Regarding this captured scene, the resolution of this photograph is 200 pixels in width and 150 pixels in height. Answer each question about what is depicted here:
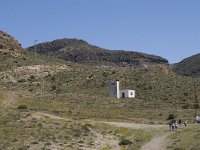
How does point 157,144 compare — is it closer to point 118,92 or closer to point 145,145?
point 145,145

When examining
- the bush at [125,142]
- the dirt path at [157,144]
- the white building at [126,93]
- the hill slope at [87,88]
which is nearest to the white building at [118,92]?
the white building at [126,93]

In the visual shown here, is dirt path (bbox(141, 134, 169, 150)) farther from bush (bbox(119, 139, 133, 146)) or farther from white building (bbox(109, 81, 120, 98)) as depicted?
white building (bbox(109, 81, 120, 98))

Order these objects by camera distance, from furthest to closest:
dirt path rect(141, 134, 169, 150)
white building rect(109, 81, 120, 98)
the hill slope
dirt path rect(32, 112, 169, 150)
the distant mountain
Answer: the distant mountain < white building rect(109, 81, 120, 98) < the hill slope < dirt path rect(32, 112, 169, 150) < dirt path rect(141, 134, 169, 150)

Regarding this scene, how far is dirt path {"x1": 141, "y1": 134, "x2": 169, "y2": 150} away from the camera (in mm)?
45094

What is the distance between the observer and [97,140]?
165ft

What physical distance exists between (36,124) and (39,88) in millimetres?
54027


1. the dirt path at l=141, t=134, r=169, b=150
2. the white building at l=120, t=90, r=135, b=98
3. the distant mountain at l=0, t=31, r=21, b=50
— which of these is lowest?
the dirt path at l=141, t=134, r=169, b=150

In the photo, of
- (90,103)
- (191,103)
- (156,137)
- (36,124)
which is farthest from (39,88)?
(156,137)

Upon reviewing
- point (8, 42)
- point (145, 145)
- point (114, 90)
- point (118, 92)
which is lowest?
point (145, 145)

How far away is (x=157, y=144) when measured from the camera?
47719mm

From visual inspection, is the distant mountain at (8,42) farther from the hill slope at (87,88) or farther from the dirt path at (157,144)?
the dirt path at (157,144)

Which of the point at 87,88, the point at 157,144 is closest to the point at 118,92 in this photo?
the point at 87,88

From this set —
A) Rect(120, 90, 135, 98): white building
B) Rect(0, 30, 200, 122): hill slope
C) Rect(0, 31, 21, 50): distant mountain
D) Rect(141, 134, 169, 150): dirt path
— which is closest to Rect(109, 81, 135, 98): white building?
Rect(120, 90, 135, 98): white building

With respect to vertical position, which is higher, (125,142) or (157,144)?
(125,142)
